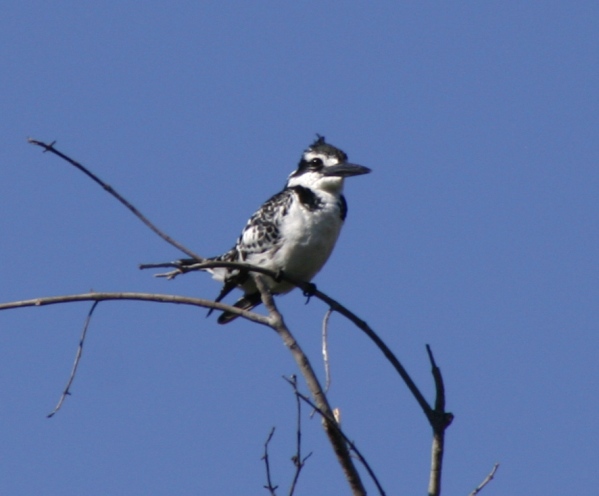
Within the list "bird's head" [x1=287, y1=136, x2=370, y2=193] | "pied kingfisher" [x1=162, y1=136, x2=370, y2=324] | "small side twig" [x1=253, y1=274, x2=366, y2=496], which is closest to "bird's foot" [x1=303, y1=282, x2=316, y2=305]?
"pied kingfisher" [x1=162, y1=136, x2=370, y2=324]

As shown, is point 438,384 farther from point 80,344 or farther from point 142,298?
point 80,344

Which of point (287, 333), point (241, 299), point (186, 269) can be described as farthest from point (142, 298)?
point (241, 299)

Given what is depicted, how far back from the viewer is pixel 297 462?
155 inches

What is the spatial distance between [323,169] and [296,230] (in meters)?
0.71

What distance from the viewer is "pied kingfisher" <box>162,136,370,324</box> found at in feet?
25.3

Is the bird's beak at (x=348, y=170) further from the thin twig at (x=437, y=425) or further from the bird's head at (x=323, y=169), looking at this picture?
the thin twig at (x=437, y=425)

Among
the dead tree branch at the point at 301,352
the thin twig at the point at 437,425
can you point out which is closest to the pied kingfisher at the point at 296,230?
the dead tree branch at the point at 301,352

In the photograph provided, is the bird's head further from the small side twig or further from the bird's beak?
the small side twig

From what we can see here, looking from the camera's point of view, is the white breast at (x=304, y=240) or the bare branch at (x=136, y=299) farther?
the white breast at (x=304, y=240)

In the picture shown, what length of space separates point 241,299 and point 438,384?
476cm

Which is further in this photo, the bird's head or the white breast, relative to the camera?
the bird's head

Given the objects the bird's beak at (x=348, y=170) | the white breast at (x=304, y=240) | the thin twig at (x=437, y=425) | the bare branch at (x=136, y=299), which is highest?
the bird's beak at (x=348, y=170)

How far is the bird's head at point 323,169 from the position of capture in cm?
808

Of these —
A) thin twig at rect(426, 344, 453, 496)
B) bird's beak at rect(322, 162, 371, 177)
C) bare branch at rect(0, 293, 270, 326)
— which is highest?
bird's beak at rect(322, 162, 371, 177)
